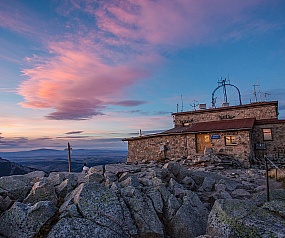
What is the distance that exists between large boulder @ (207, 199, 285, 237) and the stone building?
18.0m

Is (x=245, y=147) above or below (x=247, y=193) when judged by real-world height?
above

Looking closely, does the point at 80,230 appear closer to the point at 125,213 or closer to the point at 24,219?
the point at 125,213

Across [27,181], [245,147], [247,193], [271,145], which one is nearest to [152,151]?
[245,147]

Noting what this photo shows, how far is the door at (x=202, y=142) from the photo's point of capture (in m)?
25.7

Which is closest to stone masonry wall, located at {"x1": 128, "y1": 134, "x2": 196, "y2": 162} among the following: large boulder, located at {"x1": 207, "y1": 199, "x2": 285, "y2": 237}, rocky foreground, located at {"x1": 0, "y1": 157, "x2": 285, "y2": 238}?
rocky foreground, located at {"x1": 0, "y1": 157, "x2": 285, "y2": 238}

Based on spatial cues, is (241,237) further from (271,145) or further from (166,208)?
(271,145)

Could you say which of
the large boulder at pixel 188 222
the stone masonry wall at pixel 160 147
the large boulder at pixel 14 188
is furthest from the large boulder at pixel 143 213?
the stone masonry wall at pixel 160 147

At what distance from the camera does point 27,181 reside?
10102 mm

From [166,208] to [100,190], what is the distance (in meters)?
2.53

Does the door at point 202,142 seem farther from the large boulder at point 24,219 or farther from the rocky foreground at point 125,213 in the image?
the large boulder at point 24,219

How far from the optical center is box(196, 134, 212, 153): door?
25.7 m

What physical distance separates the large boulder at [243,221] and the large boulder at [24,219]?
193 inches

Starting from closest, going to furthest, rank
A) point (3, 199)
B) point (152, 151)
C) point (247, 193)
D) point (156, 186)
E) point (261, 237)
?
point (261, 237) → point (3, 199) → point (156, 186) → point (247, 193) → point (152, 151)

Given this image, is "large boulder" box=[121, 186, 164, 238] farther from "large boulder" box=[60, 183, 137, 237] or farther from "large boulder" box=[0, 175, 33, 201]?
"large boulder" box=[0, 175, 33, 201]
